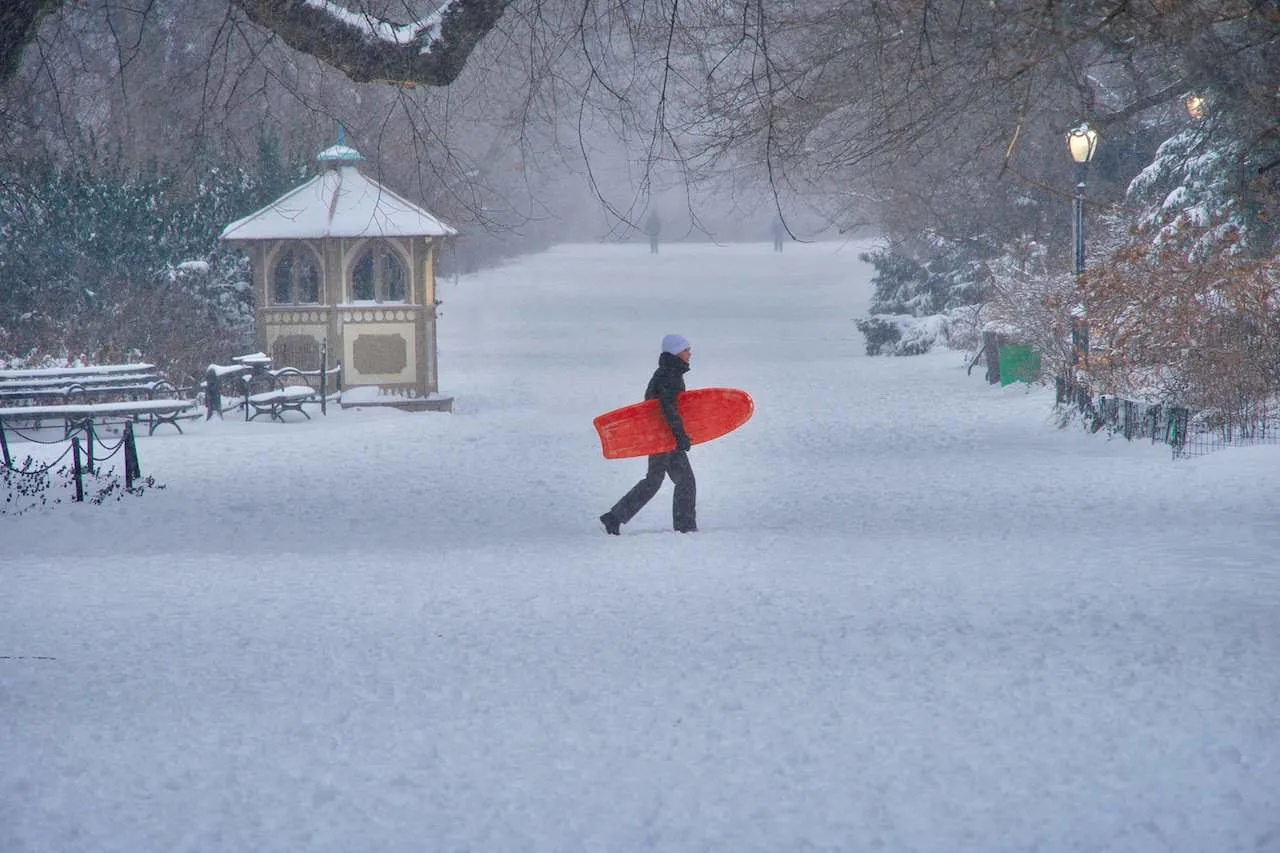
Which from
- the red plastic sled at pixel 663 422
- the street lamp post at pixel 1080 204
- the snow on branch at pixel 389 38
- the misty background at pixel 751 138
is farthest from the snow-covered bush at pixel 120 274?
the snow on branch at pixel 389 38

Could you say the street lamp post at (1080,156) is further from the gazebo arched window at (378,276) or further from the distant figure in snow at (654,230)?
the distant figure in snow at (654,230)

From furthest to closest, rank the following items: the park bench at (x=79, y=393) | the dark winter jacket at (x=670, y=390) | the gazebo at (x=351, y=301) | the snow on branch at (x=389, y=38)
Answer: the gazebo at (x=351, y=301) < the park bench at (x=79, y=393) < the dark winter jacket at (x=670, y=390) < the snow on branch at (x=389, y=38)

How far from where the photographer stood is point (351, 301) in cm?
2223

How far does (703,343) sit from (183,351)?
16150 millimetres

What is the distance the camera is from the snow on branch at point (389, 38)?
873 centimetres

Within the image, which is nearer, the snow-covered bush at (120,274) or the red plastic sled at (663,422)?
the red plastic sled at (663,422)

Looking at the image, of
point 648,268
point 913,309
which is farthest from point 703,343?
point 648,268

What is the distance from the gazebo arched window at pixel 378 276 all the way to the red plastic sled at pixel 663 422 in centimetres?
1089

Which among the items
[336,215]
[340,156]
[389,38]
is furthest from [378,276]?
[389,38]

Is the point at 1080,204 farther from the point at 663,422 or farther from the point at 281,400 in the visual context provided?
the point at 281,400

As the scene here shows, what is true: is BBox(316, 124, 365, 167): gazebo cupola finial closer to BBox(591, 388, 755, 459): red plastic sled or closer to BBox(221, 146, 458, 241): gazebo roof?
BBox(221, 146, 458, 241): gazebo roof

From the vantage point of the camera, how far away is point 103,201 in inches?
958

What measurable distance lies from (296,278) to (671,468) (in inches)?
509

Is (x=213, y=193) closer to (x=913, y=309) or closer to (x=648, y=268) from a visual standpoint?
(x=913, y=309)
